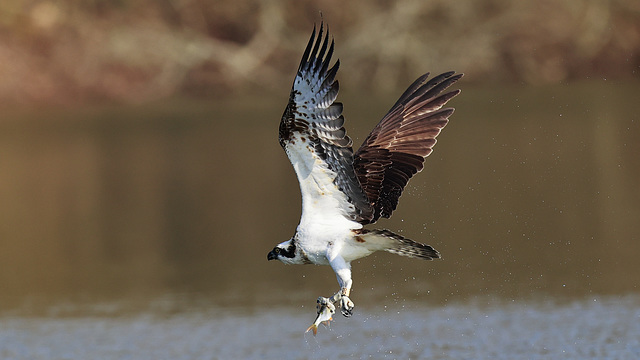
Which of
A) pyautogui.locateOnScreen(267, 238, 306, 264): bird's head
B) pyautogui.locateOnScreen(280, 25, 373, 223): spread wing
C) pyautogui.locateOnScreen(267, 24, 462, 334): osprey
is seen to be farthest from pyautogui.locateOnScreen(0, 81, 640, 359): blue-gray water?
pyautogui.locateOnScreen(280, 25, 373, 223): spread wing

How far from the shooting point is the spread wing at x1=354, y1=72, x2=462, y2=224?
7672 millimetres

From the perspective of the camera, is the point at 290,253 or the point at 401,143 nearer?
the point at 290,253

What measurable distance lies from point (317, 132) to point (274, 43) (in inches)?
879

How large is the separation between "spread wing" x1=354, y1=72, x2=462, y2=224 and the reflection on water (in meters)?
2.28

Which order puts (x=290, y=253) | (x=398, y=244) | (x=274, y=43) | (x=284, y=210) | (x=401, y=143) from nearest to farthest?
(x=398, y=244) → (x=290, y=253) → (x=401, y=143) → (x=284, y=210) → (x=274, y=43)

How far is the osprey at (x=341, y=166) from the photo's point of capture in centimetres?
643

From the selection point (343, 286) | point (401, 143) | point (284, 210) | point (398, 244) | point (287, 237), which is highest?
point (284, 210)

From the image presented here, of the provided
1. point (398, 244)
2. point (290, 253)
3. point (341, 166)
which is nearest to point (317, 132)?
point (341, 166)

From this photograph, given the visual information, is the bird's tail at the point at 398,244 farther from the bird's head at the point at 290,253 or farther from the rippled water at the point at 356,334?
the rippled water at the point at 356,334

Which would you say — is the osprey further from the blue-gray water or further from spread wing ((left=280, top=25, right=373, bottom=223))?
the blue-gray water

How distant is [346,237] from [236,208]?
7581 mm

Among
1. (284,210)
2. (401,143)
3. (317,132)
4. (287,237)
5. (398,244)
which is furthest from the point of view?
(284,210)

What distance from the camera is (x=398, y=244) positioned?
6.86 meters

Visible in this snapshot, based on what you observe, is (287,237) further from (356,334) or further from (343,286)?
(343,286)
